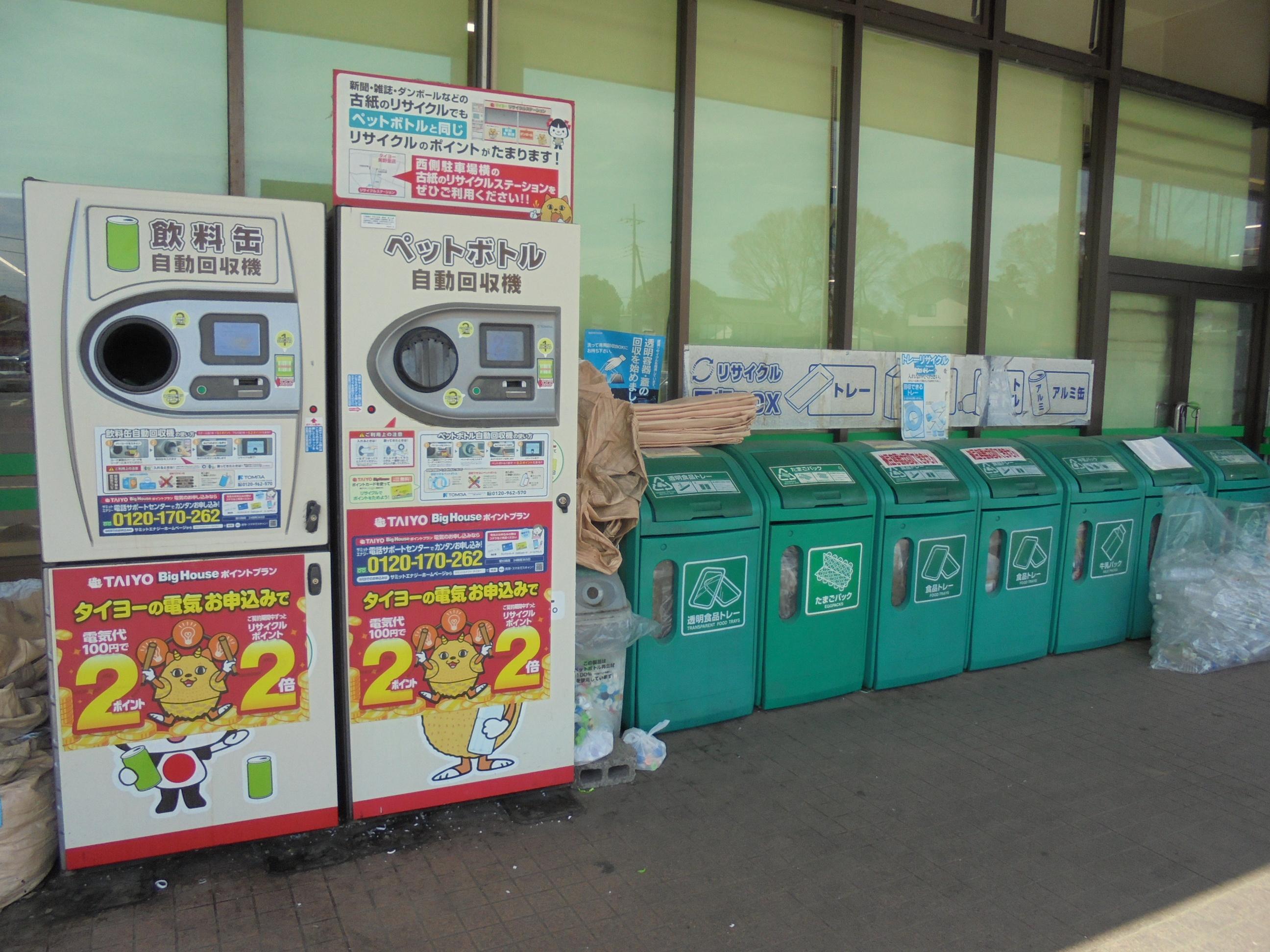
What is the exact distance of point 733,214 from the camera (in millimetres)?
5168

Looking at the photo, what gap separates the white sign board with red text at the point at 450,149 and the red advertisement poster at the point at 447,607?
1.10 meters

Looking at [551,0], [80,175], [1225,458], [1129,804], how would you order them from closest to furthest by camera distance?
1. [1129,804]
2. [80,175]
3. [551,0]
4. [1225,458]

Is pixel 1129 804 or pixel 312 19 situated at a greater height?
pixel 312 19

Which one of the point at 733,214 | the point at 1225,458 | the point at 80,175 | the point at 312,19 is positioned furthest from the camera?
the point at 1225,458

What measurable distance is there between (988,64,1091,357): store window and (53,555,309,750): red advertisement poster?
202 inches

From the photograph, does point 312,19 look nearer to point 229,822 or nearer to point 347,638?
point 347,638

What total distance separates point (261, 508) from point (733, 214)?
11.1 ft

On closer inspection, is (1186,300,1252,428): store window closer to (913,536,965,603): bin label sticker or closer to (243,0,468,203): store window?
(913,536,965,603): bin label sticker

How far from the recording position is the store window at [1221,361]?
23.8ft

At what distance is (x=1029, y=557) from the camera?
4922 millimetres

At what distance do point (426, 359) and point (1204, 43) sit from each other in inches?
284

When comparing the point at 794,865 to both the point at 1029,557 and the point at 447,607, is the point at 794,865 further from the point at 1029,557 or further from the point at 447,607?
the point at 1029,557

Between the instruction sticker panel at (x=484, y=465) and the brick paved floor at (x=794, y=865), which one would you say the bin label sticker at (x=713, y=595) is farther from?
the instruction sticker panel at (x=484, y=465)

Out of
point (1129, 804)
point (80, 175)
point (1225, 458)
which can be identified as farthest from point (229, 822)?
point (1225, 458)
